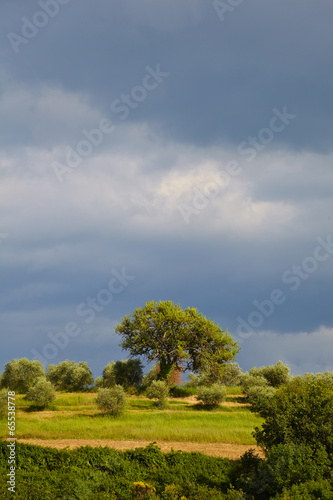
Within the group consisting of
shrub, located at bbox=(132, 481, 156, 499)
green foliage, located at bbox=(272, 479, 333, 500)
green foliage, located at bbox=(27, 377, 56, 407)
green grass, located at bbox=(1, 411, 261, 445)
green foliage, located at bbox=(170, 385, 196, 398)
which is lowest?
shrub, located at bbox=(132, 481, 156, 499)

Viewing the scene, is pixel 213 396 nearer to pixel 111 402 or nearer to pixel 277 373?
pixel 111 402

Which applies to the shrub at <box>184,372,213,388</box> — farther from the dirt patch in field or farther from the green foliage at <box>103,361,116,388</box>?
the dirt patch in field

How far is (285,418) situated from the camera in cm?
1889

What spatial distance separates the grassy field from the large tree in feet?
37.5

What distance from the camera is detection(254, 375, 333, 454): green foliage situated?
18.4 meters

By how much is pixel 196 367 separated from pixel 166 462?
37171 millimetres

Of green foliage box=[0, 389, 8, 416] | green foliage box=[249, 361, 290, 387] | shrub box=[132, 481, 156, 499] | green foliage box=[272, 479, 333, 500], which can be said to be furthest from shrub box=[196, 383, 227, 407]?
green foliage box=[272, 479, 333, 500]

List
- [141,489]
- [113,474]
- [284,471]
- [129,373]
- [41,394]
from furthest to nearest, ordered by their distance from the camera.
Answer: [129,373] → [41,394] → [113,474] → [141,489] → [284,471]

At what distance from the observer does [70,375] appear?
191 feet

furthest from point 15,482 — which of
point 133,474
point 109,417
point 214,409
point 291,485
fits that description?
point 214,409

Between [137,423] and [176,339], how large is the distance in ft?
79.6

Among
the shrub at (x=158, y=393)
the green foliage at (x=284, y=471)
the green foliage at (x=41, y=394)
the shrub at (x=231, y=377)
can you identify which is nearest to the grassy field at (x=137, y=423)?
the shrub at (x=158, y=393)

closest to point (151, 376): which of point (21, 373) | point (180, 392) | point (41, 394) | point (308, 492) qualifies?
point (180, 392)

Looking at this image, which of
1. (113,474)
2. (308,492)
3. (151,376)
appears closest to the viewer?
(308,492)
